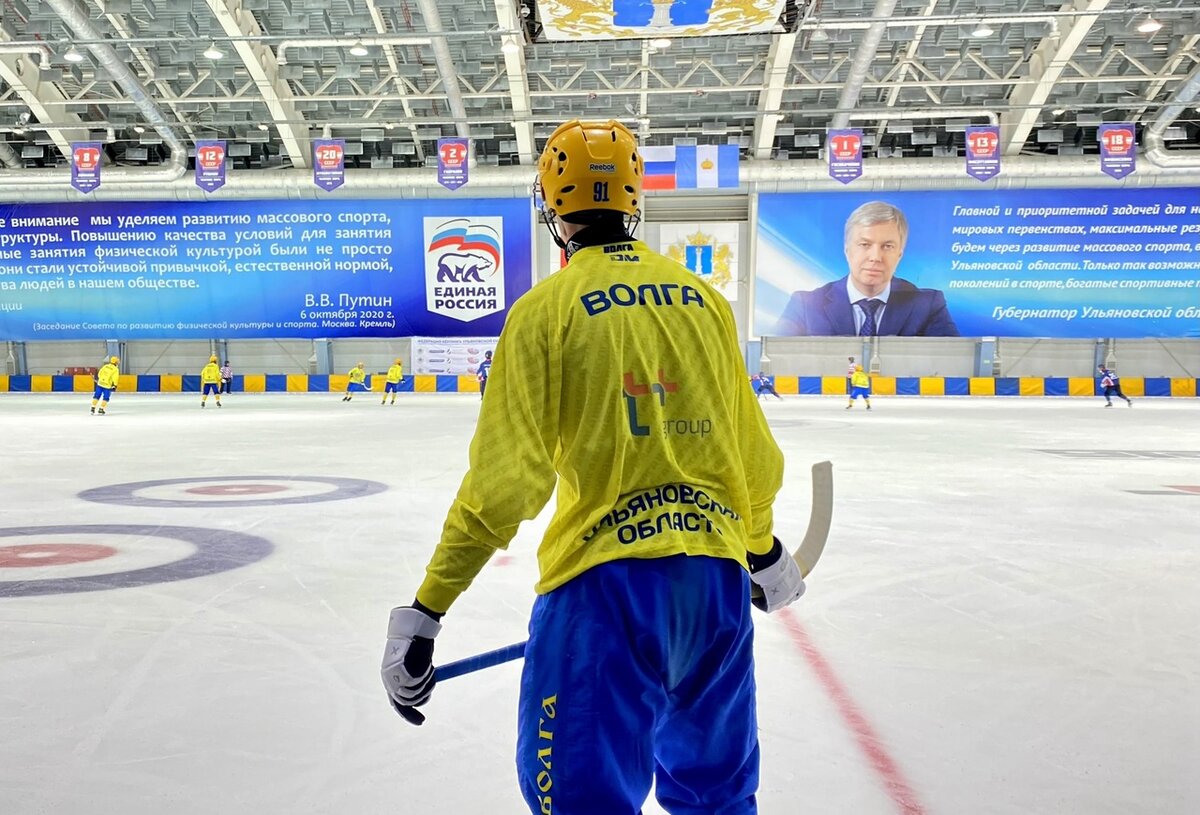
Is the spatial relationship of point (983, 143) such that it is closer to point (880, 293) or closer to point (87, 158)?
point (880, 293)

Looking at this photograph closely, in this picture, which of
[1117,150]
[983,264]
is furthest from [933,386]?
[1117,150]

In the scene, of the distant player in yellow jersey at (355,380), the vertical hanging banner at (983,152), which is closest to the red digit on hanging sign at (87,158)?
the distant player in yellow jersey at (355,380)

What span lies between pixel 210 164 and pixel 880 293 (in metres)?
18.3

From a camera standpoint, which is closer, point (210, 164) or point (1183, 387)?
point (210, 164)

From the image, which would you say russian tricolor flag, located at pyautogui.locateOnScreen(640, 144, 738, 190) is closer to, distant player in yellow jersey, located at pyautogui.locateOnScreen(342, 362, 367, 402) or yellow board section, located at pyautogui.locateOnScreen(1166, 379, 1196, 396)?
distant player in yellow jersey, located at pyautogui.locateOnScreen(342, 362, 367, 402)

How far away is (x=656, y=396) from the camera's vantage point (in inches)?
57.1

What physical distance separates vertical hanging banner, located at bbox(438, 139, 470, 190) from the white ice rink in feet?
53.8

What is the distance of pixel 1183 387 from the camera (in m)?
27.6

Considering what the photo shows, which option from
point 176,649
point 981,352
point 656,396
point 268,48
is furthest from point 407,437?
point 981,352

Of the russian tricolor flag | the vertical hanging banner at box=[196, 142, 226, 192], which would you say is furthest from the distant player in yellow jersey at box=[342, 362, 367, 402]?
the russian tricolor flag

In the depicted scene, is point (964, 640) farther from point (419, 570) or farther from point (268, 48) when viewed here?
point (268, 48)

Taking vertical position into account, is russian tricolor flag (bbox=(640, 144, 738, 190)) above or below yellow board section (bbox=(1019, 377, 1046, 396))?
above

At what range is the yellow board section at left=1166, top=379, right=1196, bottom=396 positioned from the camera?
90.4 ft

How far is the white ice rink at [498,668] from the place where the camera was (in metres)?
2.14
